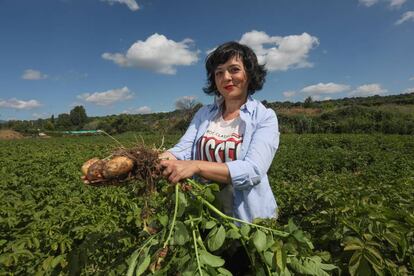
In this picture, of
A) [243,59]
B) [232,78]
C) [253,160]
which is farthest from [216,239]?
[243,59]

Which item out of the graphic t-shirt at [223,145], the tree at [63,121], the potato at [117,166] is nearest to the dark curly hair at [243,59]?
the graphic t-shirt at [223,145]

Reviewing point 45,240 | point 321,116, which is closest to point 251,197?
point 45,240

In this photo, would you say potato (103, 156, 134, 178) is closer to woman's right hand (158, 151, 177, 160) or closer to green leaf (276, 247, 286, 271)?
woman's right hand (158, 151, 177, 160)

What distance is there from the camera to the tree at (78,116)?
10288cm

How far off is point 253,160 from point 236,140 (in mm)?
282

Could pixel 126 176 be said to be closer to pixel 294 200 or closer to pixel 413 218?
pixel 413 218

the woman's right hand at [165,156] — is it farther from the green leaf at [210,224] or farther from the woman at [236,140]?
the green leaf at [210,224]

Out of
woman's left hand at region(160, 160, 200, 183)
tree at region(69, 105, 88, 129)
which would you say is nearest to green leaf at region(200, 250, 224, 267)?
woman's left hand at region(160, 160, 200, 183)

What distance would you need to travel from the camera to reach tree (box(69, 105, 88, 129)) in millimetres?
102875

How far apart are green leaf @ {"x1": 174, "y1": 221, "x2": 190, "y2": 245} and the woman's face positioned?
3.21 ft

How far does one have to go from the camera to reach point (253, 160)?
177cm

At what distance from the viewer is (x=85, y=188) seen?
5816 millimetres

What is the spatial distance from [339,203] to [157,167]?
1.02m

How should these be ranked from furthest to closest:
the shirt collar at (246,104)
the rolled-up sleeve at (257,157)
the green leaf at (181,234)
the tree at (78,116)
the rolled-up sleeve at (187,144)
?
1. the tree at (78,116)
2. the rolled-up sleeve at (187,144)
3. the shirt collar at (246,104)
4. the rolled-up sleeve at (257,157)
5. the green leaf at (181,234)
